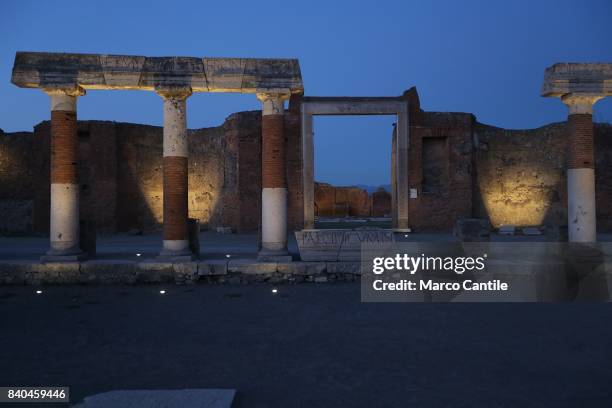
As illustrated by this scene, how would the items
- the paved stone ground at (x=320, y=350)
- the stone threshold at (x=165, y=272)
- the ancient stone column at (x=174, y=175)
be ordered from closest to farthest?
the paved stone ground at (x=320, y=350) → the stone threshold at (x=165, y=272) → the ancient stone column at (x=174, y=175)

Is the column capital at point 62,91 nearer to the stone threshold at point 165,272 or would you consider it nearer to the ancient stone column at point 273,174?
the stone threshold at point 165,272

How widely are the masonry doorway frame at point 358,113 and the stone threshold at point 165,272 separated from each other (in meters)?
7.71

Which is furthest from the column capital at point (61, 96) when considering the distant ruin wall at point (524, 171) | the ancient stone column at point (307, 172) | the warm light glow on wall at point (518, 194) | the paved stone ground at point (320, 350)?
the warm light glow on wall at point (518, 194)

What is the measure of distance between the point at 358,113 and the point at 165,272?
10486 millimetres

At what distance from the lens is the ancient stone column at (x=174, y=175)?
917 cm

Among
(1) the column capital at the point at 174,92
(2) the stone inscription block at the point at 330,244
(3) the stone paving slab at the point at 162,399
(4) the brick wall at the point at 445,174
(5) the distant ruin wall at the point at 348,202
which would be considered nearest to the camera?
(3) the stone paving slab at the point at 162,399

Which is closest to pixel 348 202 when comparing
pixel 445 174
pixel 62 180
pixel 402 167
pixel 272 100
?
pixel 445 174

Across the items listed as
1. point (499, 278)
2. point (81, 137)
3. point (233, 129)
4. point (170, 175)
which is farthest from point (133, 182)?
point (499, 278)

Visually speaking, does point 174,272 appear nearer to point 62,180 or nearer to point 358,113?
point 62,180

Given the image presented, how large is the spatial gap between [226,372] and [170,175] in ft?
19.5

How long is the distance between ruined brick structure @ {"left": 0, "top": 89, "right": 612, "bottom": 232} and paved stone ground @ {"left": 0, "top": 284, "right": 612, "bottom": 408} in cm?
1056

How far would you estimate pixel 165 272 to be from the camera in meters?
8.95

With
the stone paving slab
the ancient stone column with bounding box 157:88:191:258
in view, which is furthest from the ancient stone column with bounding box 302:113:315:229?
the stone paving slab

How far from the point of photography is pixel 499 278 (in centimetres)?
850
